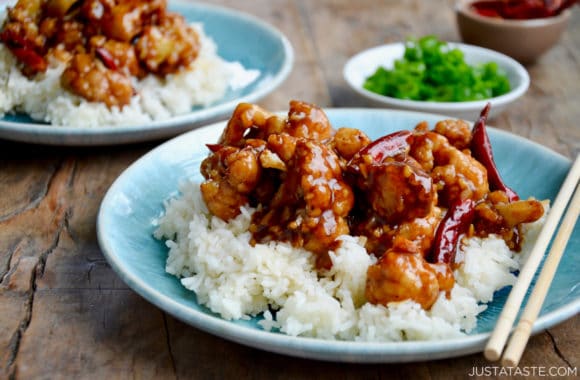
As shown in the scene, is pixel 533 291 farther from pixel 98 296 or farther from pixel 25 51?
pixel 25 51

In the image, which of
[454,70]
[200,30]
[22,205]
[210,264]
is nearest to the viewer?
[210,264]

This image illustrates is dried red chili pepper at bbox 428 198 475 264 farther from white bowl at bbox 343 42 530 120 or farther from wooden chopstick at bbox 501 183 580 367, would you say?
white bowl at bbox 343 42 530 120

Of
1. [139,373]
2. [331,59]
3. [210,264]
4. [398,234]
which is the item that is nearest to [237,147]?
[210,264]

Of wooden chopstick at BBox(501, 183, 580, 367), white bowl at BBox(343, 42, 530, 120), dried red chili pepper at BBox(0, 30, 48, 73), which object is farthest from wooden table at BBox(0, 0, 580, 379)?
dried red chili pepper at BBox(0, 30, 48, 73)

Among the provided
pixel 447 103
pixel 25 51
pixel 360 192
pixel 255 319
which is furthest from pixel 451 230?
pixel 25 51

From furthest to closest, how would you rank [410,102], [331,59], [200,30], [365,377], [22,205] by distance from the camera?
[331,59] → [200,30] → [410,102] → [22,205] → [365,377]

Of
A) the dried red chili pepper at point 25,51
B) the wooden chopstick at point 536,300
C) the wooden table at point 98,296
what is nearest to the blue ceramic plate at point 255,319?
the wooden chopstick at point 536,300

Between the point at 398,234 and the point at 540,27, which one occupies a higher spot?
the point at 398,234

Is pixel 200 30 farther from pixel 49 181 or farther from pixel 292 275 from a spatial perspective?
A: pixel 292 275
